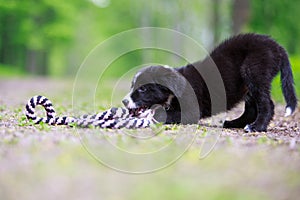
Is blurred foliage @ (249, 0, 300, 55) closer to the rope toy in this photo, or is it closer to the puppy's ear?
the puppy's ear

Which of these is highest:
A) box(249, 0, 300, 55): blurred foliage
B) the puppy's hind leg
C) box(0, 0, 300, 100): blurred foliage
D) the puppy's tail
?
box(0, 0, 300, 100): blurred foliage

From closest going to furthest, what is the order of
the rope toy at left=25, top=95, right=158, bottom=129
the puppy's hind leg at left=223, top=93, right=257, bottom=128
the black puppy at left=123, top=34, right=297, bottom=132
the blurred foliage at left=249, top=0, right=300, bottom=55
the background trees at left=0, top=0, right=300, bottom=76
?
the rope toy at left=25, top=95, right=158, bottom=129 → the black puppy at left=123, top=34, right=297, bottom=132 → the puppy's hind leg at left=223, top=93, right=257, bottom=128 → the blurred foliage at left=249, top=0, right=300, bottom=55 → the background trees at left=0, top=0, right=300, bottom=76

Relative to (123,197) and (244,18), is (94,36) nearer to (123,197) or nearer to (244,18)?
(244,18)

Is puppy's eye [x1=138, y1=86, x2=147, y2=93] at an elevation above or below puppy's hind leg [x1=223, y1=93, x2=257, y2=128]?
above

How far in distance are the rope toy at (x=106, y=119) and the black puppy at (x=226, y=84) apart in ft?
0.48

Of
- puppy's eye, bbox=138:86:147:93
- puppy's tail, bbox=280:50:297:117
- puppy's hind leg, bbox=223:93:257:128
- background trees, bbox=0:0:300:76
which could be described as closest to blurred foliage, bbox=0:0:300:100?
background trees, bbox=0:0:300:76

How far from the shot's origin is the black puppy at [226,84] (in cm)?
650

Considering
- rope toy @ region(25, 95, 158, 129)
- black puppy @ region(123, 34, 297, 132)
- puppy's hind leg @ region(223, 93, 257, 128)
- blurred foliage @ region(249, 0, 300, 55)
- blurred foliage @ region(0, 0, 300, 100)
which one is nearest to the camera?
rope toy @ region(25, 95, 158, 129)

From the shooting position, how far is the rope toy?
228 inches

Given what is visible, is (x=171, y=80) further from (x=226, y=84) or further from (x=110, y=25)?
(x=110, y=25)

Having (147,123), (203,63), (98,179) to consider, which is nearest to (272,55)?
(203,63)

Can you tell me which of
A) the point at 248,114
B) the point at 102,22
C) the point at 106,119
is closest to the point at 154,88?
the point at 106,119

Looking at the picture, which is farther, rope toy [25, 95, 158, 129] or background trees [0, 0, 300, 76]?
background trees [0, 0, 300, 76]

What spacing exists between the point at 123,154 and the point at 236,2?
566 inches
